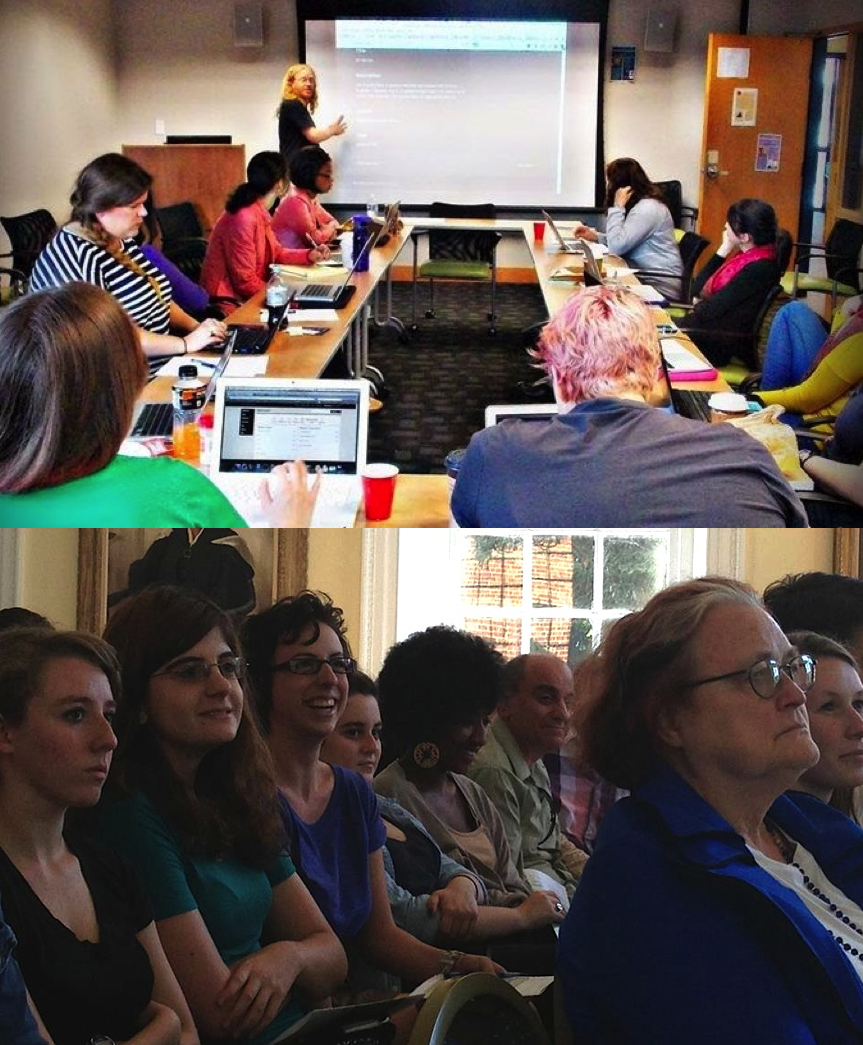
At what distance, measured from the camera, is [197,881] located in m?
1.74

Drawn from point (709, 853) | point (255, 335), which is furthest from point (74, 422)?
point (255, 335)

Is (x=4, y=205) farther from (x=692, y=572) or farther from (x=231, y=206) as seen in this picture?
(x=692, y=572)

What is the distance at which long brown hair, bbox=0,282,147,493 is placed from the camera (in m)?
1.89

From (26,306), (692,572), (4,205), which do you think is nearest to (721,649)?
(692,572)

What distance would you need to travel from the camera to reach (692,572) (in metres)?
1.84

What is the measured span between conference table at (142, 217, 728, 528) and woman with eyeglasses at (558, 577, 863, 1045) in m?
0.57

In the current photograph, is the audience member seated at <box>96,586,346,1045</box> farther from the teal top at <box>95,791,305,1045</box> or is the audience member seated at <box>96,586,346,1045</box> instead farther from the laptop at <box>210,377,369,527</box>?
the laptop at <box>210,377,369,527</box>

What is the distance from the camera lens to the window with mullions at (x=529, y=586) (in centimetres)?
183

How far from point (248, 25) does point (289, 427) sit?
0.62m

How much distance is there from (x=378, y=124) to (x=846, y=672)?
117 cm

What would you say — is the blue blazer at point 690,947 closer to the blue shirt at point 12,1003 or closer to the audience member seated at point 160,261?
the blue shirt at point 12,1003

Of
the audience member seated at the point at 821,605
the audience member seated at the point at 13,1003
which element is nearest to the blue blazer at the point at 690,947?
the audience member seated at the point at 821,605

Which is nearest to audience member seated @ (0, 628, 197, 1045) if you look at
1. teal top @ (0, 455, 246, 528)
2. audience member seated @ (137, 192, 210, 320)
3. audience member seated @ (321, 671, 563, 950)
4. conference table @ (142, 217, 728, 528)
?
teal top @ (0, 455, 246, 528)

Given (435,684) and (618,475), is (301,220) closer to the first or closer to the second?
(618,475)
